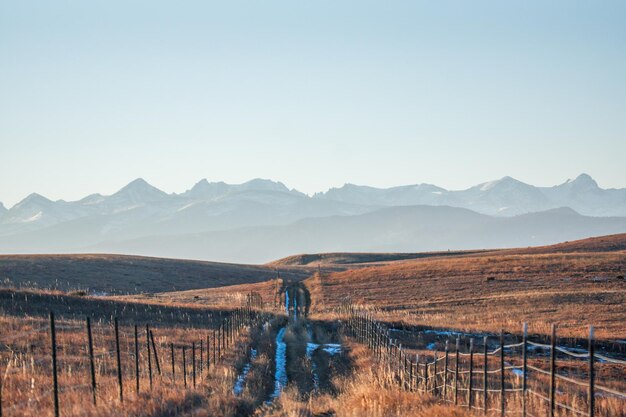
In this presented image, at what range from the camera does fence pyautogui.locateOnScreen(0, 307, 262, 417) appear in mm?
16781

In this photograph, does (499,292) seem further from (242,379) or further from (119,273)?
(119,273)

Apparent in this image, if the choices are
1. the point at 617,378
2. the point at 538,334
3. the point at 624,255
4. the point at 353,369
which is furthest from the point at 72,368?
the point at 624,255

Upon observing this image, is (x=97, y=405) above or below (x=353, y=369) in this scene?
above

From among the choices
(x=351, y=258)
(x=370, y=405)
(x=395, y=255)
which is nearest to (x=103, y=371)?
(x=370, y=405)

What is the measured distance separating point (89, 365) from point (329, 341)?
1973cm

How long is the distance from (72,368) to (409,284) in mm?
54955

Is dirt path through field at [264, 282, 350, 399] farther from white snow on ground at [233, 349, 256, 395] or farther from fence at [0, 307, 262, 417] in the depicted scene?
fence at [0, 307, 262, 417]

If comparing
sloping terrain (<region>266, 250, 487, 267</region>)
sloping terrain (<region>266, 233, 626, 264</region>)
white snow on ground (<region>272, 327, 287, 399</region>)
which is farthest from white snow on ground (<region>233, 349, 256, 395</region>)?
sloping terrain (<region>266, 250, 487, 267</region>)

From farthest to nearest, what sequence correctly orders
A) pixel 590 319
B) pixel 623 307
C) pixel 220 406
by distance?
1. pixel 623 307
2. pixel 590 319
3. pixel 220 406

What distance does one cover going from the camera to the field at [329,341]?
18672 mm

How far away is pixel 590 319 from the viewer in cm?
4600

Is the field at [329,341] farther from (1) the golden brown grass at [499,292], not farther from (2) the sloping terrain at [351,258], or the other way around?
(2) the sloping terrain at [351,258]

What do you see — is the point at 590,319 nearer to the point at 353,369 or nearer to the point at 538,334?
the point at 538,334

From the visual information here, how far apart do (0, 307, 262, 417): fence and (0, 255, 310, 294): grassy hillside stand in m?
47.4
